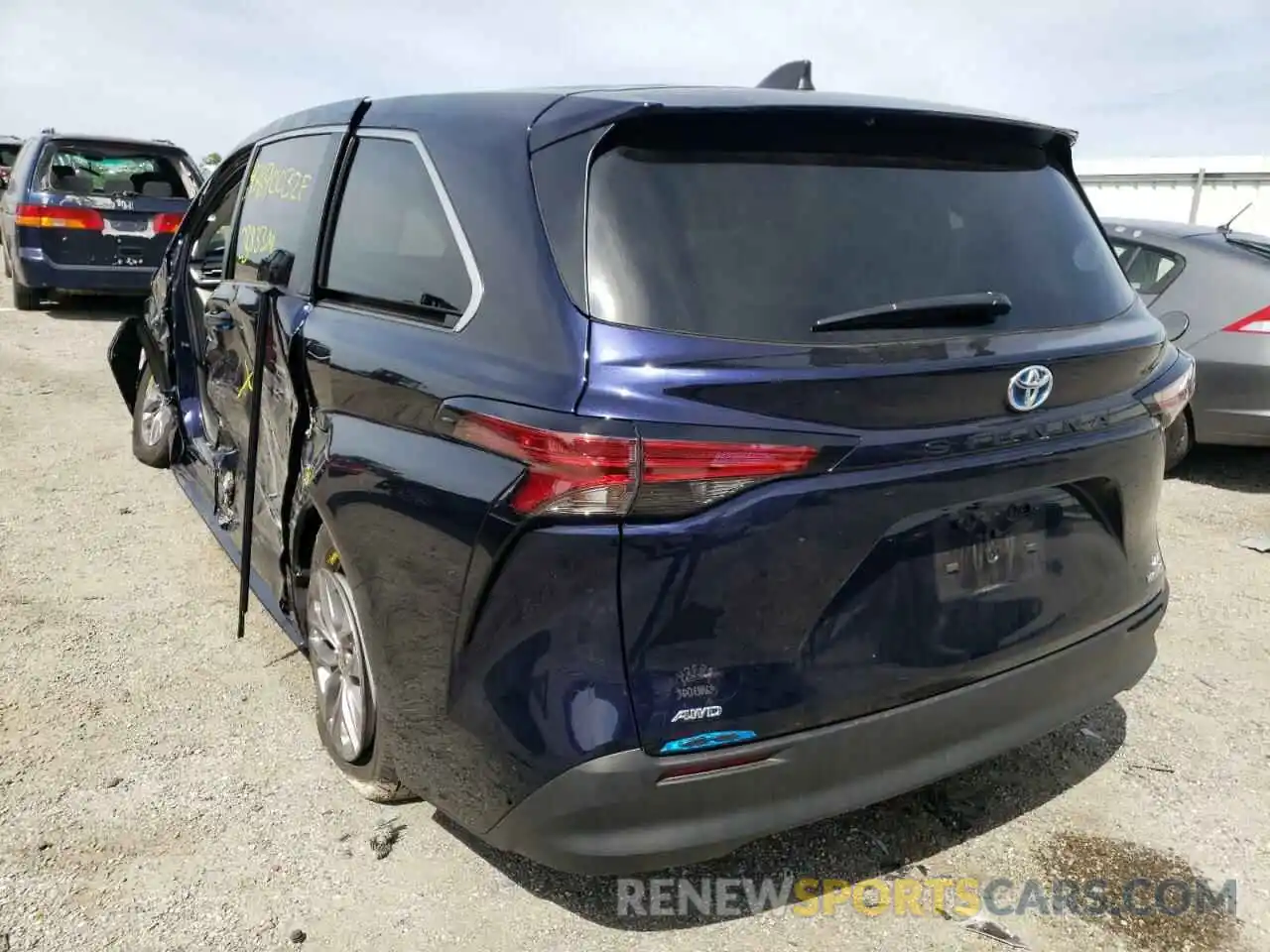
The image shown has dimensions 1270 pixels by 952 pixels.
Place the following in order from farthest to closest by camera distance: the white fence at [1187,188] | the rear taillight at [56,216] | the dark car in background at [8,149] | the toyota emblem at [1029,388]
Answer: the dark car in background at [8,149]
the white fence at [1187,188]
the rear taillight at [56,216]
the toyota emblem at [1029,388]

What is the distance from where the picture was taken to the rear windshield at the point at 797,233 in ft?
6.39

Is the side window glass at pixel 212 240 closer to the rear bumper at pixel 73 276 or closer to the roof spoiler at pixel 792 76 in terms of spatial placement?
the roof spoiler at pixel 792 76

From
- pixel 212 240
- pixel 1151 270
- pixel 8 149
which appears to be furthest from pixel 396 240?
pixel 8 149

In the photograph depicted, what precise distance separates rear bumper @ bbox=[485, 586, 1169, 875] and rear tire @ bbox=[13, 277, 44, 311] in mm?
11502

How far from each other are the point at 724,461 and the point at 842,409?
26 centimetres

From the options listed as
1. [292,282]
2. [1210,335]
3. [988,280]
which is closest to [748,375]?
[988,280]

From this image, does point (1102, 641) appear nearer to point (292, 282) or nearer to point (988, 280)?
point (988, 280)

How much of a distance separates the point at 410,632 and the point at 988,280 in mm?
1487

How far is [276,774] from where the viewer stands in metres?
2.95

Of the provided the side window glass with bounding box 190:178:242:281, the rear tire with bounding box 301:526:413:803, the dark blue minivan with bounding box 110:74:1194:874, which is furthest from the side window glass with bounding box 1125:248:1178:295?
the rear tire with bounding box 301:526:413:803

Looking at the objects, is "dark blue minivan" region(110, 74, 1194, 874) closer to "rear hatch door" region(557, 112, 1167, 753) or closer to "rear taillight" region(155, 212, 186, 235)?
"rear hatch door" region(557, 112, 1167, 753)

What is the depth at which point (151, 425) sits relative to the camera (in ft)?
18.1

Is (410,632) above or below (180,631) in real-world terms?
above

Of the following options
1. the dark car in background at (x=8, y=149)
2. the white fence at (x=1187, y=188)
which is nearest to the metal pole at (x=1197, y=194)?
the white fence at (x=1187, y=188)
